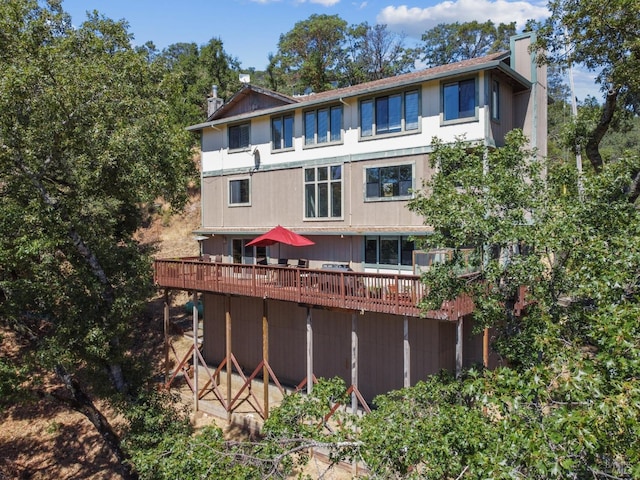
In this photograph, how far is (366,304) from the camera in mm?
12125

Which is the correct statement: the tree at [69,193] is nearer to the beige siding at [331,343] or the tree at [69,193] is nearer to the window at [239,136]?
the window at [239,136]

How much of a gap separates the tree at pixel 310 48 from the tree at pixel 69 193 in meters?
28.6

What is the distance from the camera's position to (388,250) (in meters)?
14.9

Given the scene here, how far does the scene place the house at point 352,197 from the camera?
13484 millimetres

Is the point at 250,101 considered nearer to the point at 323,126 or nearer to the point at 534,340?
the point at 323,126

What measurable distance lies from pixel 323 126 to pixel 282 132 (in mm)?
2023

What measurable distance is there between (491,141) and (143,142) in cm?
1034

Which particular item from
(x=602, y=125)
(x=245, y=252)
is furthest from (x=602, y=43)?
(x=245, y=252)

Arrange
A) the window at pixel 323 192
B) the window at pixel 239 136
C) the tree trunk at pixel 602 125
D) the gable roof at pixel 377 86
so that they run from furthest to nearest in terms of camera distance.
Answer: the window at pixel 239 136, the window at pixel 323 192, the tree trunk at pixel 602 125, the gable roof at pixel 377 86

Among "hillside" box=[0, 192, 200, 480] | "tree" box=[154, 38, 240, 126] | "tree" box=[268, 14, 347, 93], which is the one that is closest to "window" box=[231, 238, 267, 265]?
"hillside" box=[0, 192, 200, 480]

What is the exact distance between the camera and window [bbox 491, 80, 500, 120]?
44.6 ft

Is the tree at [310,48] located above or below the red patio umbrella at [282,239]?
above

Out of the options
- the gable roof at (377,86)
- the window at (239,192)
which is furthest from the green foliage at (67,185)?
the gable roof at (377,86)

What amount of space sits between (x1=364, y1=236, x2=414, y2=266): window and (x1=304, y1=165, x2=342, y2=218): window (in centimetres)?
164
